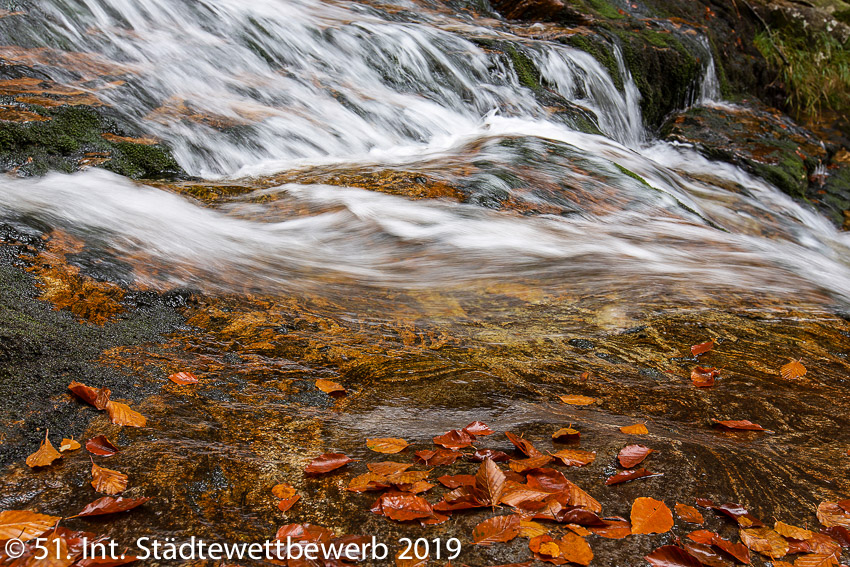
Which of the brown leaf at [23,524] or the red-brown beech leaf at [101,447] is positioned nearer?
the brown leaf at [23,524]

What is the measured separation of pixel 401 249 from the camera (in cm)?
393

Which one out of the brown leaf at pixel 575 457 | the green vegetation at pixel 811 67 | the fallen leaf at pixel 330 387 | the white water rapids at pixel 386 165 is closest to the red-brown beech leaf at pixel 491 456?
the brown leaf at pixel 575 457

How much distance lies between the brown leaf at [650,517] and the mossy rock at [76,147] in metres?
4.08

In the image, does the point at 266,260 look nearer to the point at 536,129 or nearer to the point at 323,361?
the point at 323,361

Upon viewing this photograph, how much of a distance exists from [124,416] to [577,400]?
1544mm

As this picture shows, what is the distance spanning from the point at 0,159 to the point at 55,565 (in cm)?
351

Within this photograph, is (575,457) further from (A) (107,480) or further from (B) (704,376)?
(A) (107,480)

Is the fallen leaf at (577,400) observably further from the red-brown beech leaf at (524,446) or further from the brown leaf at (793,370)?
the brown leaf at (793,370)

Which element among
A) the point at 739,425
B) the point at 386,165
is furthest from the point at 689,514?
the point at 386,165

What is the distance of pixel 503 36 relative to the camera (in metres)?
8.66

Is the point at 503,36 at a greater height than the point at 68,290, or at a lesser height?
greater

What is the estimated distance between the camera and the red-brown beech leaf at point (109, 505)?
5.02ft

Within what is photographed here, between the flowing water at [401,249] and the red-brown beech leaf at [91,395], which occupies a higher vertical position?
the flowing water at [401,249]

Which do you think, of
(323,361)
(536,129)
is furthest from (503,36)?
(323,361)
